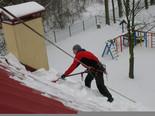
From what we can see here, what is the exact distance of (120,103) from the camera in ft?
22.3

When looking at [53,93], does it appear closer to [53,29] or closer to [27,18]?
[27,18]

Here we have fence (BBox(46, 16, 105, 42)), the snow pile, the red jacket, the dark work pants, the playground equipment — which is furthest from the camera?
fence (BBox(46, 16, 105, 42))

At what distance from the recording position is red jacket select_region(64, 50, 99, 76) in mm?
7273

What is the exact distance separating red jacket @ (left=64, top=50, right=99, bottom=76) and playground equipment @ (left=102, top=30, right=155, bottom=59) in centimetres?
1007

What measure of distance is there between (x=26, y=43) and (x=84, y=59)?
47.0 inches

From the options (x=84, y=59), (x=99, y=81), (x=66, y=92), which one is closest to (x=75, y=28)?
(x=99, y=81)

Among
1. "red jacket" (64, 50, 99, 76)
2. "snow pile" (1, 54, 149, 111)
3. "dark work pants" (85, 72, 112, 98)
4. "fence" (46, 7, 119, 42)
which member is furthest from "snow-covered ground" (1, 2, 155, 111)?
"fence" (46, 7, 119, 42)

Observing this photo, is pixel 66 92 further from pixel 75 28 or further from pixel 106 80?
pixel 75 28

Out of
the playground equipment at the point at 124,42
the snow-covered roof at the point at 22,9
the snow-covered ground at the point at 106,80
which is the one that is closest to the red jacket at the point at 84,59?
the snow-covered ground at the point at 106,80

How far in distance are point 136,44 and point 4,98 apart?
16.0 meters

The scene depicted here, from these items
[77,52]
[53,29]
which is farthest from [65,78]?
[53,29]

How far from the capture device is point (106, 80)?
14.3m

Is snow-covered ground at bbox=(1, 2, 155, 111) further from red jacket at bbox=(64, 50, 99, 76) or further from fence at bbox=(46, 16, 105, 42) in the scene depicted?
fence at bbox=(46, 16, 105, 42)

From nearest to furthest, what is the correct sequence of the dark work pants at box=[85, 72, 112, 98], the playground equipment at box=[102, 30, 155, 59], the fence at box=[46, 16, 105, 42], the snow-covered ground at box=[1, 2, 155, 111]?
1. the snow-covered ground at box=[1, 2, 155, 111]
2. the dark work pants at box=[85, 72, 112, 98]
3. the playground equipment at box=[102, 30, 155, 59]
4. the fence at box=[46, 16, 105, 42]
